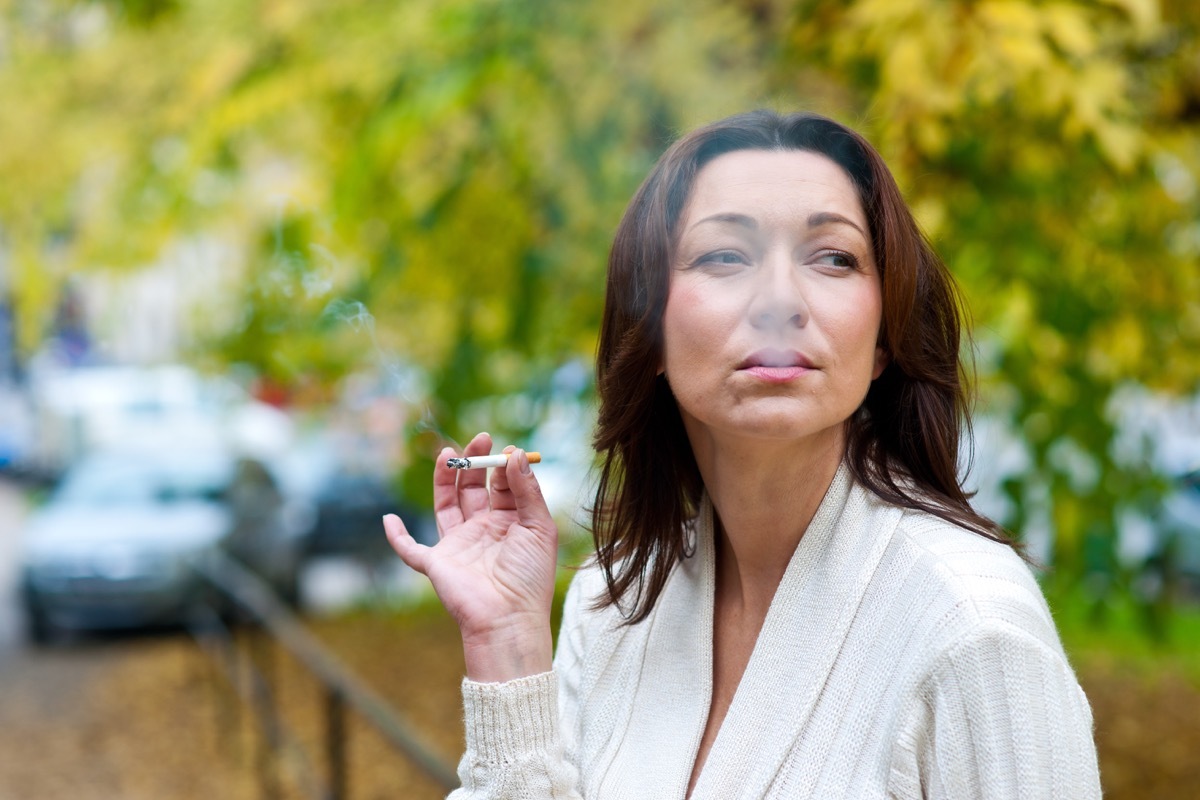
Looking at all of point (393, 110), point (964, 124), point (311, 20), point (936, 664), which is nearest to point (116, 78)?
point (311, 20)

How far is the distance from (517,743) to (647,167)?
255 cm

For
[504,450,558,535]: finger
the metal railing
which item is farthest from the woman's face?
the metal railing

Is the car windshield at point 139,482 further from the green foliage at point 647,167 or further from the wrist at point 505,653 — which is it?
the wrist at point 505,653

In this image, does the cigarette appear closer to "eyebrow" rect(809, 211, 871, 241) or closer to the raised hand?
the raised hand

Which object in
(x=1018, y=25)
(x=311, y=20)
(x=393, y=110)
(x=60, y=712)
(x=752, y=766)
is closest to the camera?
(x=752, y=766)

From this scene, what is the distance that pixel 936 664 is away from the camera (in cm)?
120

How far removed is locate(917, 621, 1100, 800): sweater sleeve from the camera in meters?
1.16

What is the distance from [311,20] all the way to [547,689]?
3884 mm

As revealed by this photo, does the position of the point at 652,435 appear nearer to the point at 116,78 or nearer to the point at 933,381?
the point at 933,381

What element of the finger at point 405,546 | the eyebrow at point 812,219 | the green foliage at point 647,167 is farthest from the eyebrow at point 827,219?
the green foliage at point 647,167

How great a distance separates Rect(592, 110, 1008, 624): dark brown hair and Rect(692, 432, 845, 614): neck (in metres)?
0.05

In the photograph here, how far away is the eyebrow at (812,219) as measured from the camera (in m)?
1.38

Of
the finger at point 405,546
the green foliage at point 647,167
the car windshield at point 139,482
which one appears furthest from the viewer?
the car windshield at point 139,482

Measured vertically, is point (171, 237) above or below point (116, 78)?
below
